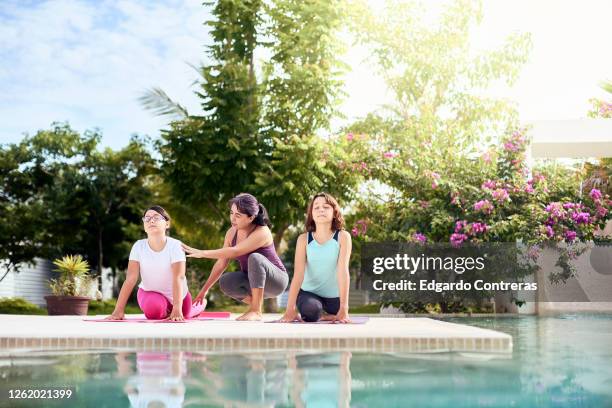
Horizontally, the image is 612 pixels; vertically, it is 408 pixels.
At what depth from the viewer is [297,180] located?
658 inches

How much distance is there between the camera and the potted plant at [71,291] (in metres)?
11.5

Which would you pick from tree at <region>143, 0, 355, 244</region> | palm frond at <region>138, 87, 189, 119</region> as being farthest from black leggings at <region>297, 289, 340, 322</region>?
palm frond at <region>138, 87, 189, 119</region>

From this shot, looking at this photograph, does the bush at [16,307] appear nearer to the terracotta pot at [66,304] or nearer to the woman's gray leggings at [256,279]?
the terracotta pot at [66,304]

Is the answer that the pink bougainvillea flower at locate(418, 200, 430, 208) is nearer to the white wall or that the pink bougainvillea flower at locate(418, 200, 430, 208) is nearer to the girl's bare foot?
the girl's bare foot

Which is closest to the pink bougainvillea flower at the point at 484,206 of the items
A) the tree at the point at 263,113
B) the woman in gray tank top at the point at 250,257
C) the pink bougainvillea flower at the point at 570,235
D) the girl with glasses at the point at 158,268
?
the pink bougainvillea flower at the point at 570,235

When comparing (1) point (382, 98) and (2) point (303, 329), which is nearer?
(2) point (303, 329)

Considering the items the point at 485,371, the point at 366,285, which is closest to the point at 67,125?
the point at 366,285

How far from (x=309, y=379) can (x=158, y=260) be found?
9.92 feet

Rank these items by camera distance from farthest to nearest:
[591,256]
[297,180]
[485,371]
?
[297,180]
[591,256]
[485,371]

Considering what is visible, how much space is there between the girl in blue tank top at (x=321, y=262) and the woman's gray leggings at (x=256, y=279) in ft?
1.49

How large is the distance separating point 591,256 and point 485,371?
10.9 metres

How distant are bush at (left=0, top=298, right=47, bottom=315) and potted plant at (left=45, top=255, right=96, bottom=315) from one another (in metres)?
8.46

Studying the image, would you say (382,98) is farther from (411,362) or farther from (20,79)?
(411,362)

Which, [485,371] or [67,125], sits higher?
[67,125]
